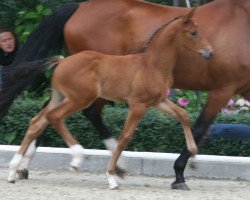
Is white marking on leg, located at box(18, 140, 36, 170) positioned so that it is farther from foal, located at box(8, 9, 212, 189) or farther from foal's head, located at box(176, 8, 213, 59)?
foal's head, located at box(176, 8, 213, 59)

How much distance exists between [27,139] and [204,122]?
1.63 m

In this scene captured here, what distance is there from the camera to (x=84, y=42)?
8.30m

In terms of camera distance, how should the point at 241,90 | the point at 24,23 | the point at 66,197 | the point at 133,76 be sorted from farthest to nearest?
the point at 24,23 → the point at 241,90 → the point at 133,76 → the point at 66,197

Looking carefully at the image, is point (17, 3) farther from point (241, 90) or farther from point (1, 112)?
point (241, 90)

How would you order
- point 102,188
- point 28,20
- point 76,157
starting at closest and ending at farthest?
point 76,157 → point 102,188 → point 28,20

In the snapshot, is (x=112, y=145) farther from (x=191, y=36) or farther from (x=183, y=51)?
(x=191, y=36)

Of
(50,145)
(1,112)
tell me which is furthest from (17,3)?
(1,112)

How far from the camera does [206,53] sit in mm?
7426

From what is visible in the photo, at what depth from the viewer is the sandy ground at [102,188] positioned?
7.04 meters

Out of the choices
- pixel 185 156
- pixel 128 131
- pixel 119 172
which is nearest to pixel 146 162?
pixel 119 172

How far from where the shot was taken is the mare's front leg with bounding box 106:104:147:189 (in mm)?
7363

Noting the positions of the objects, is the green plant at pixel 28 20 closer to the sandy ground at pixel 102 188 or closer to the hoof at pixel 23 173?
the sandy ground at pixel 102 188

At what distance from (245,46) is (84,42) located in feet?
5.17

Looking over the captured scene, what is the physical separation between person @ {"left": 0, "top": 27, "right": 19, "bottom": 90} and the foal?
136cm
